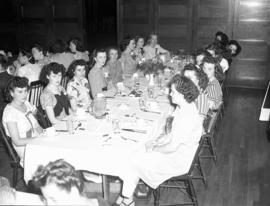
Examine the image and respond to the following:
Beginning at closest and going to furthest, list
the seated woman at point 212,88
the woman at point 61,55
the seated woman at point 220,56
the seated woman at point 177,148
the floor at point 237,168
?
1. the seated woman at point 177,148
2. the floor at point 237,168
3. the seated woman at point 212,88
4. the seated woman at point 220,56
5. the woman at point 61,55

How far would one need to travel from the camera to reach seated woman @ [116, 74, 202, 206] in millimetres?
3221

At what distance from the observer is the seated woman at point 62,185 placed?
1.93m

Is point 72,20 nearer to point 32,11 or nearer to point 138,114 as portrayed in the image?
point 32,11

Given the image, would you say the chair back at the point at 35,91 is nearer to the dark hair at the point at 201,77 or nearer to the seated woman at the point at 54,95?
the seated woman at the point at 54,95

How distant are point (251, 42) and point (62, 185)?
692 centimetres

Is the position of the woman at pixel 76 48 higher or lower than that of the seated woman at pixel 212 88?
higher

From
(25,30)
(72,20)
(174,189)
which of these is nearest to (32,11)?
(25,30)

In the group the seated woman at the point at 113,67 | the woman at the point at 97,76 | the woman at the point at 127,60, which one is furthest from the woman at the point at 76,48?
the woman at the point at 97,76

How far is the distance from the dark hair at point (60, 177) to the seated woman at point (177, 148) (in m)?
1.21

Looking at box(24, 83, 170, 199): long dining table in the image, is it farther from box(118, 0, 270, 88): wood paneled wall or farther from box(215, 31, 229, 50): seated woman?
box(118, 0, 270, 88): wood paneled wall

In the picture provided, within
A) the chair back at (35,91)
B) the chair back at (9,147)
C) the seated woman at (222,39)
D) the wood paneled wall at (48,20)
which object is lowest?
the chair back at (9,147)

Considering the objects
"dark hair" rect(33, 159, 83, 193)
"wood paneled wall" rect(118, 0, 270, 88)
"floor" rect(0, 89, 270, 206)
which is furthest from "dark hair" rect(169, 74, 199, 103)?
"wood paneled wall" rect(118, 0, 270, 88)

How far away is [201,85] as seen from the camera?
4387 mm

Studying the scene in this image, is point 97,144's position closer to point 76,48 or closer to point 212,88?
point 212,88
